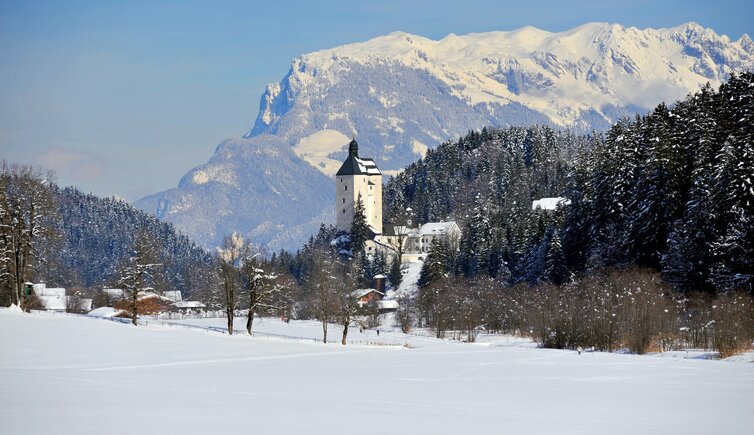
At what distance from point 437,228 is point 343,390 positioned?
157 meters

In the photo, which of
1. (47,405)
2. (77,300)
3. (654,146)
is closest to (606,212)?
(654,146)

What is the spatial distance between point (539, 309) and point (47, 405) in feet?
212

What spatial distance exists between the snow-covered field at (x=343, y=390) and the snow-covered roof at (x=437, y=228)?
412 ft

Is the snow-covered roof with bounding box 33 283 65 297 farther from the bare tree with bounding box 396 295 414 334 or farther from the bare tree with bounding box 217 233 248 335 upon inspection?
the bare tree with bounding box 396 295 414 334

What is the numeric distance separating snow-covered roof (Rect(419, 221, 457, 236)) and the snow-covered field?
12547 cm

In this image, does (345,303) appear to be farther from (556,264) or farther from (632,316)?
(632,316)

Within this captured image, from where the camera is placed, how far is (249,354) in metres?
62.1

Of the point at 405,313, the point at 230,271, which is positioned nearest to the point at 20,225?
the point at 230,271

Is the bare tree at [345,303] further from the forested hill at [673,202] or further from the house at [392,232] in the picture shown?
the house at [392,232]

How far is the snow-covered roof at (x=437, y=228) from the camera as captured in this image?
630 ft

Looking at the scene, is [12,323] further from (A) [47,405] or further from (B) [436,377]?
(A) [47,405]

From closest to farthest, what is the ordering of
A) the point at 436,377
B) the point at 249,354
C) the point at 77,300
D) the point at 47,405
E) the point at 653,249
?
the point at 47,405, the point at 436,377, the point at 249,354, the point at 653,249, the point at 77,300

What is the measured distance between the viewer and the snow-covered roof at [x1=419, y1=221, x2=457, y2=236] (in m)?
192

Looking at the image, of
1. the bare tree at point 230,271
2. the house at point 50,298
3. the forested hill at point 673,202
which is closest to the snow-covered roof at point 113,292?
the house at point 50,298
